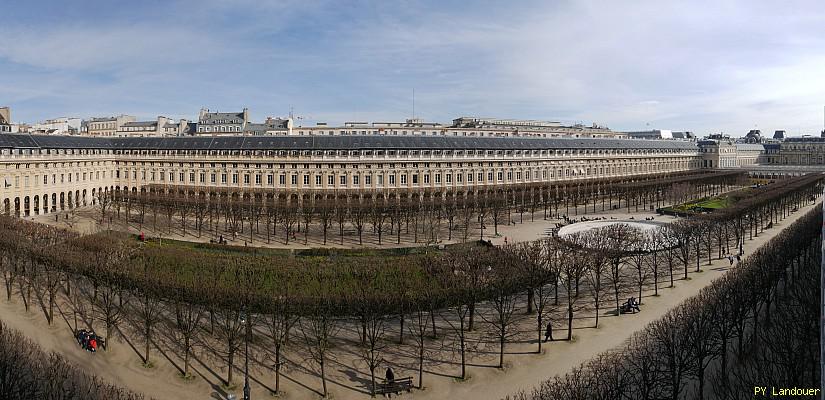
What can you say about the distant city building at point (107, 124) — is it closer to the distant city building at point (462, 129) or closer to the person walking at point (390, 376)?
the distant city building at point (462, 129)

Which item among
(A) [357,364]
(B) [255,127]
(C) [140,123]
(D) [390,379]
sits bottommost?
(A) [357,364]

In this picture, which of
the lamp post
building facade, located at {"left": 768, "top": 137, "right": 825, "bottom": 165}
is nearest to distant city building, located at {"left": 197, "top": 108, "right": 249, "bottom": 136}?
the lamp post

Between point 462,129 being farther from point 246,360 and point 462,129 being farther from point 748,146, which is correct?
point 246,360

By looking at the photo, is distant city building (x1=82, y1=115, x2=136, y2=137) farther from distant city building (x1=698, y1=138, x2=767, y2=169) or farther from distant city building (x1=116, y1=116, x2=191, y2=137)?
distant city building (x1=698, y1=138, x2=767, y2=169)

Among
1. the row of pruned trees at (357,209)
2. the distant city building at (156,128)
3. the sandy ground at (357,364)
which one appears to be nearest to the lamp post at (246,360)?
the sandy ground at (357,364)

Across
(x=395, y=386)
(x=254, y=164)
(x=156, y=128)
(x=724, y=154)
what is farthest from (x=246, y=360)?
(x=724, y=154)

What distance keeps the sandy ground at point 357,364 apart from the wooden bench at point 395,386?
0.39 m

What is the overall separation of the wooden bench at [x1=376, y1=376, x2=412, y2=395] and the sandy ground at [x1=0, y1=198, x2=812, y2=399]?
0.39 m

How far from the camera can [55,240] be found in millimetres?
36125

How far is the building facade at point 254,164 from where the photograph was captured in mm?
67875

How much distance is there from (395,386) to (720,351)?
13637mm

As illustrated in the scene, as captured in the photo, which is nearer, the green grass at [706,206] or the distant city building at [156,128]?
the green grass at [706,206]

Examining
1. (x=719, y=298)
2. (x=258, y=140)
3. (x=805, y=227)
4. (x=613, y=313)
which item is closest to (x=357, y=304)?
(x=613, y=313)

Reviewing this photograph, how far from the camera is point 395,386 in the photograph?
20812 millimetres
